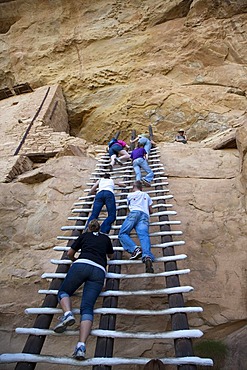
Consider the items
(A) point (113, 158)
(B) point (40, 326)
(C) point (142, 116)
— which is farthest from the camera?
(C) point (142, 116)

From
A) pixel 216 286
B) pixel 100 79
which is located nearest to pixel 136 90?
pixel 100 79

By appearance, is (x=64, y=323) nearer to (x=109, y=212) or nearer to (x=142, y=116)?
(x=109, y=212)

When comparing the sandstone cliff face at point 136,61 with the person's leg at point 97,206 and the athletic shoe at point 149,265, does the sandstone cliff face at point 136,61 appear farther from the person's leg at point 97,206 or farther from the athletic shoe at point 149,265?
the athletic shoe at point 149,265

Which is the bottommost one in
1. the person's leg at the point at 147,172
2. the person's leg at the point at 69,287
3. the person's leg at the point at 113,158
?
the person's leg at the point at 69,287

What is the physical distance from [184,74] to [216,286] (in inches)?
349

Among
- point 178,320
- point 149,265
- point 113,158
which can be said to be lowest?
point 178,320

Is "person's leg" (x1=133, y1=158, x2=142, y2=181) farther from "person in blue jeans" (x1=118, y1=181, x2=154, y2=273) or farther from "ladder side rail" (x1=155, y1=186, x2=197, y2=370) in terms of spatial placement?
"ladder side rail" (x1=155, y1=186, x2=197, y2=370)

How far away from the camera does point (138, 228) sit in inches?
132

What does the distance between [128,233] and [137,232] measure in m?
0.11

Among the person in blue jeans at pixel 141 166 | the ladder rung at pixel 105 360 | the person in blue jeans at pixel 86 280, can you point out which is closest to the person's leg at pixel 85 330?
the person in blue jeans at pixel 86 280

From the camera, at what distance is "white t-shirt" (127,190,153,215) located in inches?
142

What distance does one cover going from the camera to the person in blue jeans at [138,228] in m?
3.04

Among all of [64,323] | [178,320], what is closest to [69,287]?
[64,323]

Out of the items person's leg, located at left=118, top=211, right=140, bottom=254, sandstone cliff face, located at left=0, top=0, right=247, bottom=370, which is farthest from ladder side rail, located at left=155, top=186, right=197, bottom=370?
sandstone cliff face, located at left=0, top=0, right=247, bottom=370
